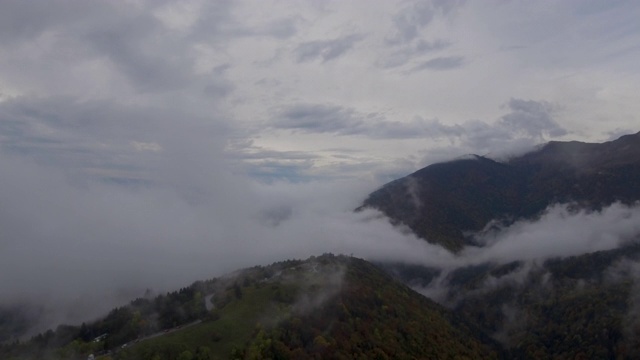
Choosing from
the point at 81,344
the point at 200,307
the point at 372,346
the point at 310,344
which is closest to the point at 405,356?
the point at 372,346

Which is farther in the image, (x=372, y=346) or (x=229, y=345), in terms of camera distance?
(x=372, y=346)

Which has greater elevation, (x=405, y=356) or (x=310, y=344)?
(x=310, y=344)

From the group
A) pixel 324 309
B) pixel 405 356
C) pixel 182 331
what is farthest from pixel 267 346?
pixel 405 356

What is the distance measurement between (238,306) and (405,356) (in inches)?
2813

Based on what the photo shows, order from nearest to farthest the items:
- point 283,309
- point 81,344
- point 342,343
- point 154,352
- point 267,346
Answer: point 154,352
point 267,346
point 81,344
point 342,343
point 283,309

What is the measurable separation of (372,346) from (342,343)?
54.0 feet

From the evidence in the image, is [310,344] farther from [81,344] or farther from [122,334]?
[81,344]

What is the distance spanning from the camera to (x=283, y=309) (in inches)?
7623

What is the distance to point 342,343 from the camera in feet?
585

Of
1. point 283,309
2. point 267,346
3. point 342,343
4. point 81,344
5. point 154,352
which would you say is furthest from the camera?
point 283,309

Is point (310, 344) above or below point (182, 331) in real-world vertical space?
below

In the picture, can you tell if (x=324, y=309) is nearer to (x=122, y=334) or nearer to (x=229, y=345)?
(x=229, y=345)

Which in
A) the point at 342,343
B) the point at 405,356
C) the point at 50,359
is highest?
the point at 50,359

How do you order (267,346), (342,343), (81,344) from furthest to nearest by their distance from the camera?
(342,343), (81,344), (267,346)
